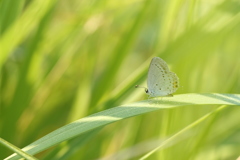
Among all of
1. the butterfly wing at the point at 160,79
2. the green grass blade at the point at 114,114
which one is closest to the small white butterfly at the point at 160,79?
the butterfly wing at the point at 160,79

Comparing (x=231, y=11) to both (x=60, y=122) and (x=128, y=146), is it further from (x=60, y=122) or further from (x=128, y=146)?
(x=60, y=122)

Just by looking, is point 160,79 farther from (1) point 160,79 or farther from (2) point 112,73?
(2) point 112,73

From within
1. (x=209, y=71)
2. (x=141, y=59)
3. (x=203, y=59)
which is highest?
(x=141, y=59)

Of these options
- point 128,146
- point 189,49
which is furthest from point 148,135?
point 189,49

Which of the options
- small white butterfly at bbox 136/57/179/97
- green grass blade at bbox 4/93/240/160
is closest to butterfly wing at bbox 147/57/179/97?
small white butterfly at bbox 136/57/179/97

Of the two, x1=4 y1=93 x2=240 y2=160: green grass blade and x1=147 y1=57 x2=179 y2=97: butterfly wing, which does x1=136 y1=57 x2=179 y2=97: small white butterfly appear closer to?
x1=147 y1=57 x2=179 y2=97: butterfly wing

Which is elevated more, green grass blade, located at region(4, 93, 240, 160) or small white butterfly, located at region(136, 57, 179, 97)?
small white butterfly, located at region(136, 57, 179, 97)
